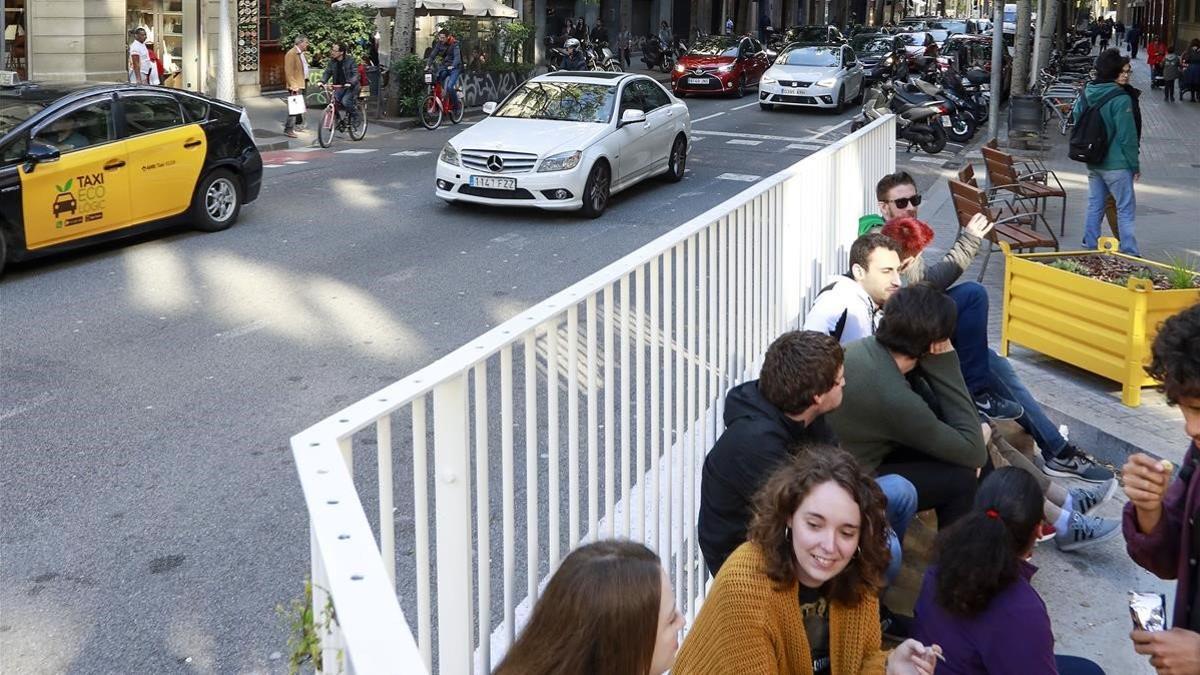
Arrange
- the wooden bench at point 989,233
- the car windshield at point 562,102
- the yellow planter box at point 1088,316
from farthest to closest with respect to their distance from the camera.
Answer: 1. the car windshield at point 562,102
2. the wooden bench at point 989,233
3. the yellow planter box at point 1088,316

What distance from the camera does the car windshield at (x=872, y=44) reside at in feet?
128

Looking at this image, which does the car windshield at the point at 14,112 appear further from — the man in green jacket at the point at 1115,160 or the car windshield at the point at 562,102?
the man in green jacket at the point at 1115,160

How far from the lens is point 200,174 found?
12.8 m

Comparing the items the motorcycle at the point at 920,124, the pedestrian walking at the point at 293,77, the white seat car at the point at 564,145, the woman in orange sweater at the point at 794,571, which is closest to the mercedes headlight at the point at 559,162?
the white seat car at the point at 564,145

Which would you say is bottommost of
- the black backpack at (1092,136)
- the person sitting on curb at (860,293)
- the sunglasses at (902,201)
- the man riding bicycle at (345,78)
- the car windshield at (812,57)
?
the person sitting on curb at (860,293)

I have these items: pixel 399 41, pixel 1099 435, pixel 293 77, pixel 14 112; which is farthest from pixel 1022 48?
pixel 1099 435

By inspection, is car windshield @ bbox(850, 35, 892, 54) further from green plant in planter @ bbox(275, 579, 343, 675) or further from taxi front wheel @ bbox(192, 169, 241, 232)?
green plant in planter @ bbox(275, 579, 343, 675)

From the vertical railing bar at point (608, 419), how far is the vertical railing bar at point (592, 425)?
0.07 meters

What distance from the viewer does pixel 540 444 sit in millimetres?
3465

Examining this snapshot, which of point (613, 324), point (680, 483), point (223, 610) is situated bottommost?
point (223, 610)

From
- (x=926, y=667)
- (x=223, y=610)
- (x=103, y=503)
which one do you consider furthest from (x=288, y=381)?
(x=926, y=667)

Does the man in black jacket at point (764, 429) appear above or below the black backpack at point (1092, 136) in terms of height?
below

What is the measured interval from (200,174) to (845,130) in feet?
48.5

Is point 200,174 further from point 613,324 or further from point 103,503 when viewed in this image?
point 613,324
